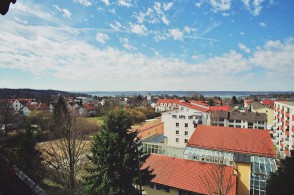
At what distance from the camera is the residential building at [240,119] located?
53219mm

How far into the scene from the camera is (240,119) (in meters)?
54.9

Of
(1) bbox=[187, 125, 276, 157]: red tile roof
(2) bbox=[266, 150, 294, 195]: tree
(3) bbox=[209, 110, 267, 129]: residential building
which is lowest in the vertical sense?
(3) bbox=[209, 110, 267, 129]: residential building

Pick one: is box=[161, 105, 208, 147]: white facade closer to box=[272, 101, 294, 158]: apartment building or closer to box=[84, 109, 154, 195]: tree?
box=[272, 101, 294, 158]: apartment building

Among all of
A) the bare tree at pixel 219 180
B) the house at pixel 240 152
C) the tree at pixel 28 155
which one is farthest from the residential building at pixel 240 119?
the tree at pixel 28 155

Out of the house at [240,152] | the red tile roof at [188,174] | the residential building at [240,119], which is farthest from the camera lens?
the residential building at [240,119]

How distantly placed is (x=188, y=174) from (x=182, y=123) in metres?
26.4

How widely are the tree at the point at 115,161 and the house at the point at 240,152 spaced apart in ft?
24.3

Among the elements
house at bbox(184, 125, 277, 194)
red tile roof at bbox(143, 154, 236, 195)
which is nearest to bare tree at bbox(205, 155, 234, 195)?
red tile roof at bbox(143, 154, 236, 195)

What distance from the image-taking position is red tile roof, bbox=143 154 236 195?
17.6 m

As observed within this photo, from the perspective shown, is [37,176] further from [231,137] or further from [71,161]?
[231,137]

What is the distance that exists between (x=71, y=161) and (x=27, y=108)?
72.4 m

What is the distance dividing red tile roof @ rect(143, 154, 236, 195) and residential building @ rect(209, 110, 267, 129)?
3592 centimetres

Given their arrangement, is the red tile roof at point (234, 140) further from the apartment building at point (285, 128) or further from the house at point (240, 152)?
the apartment building at point (285, 128)

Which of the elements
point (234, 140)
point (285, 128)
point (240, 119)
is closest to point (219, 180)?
point (234, 140)
